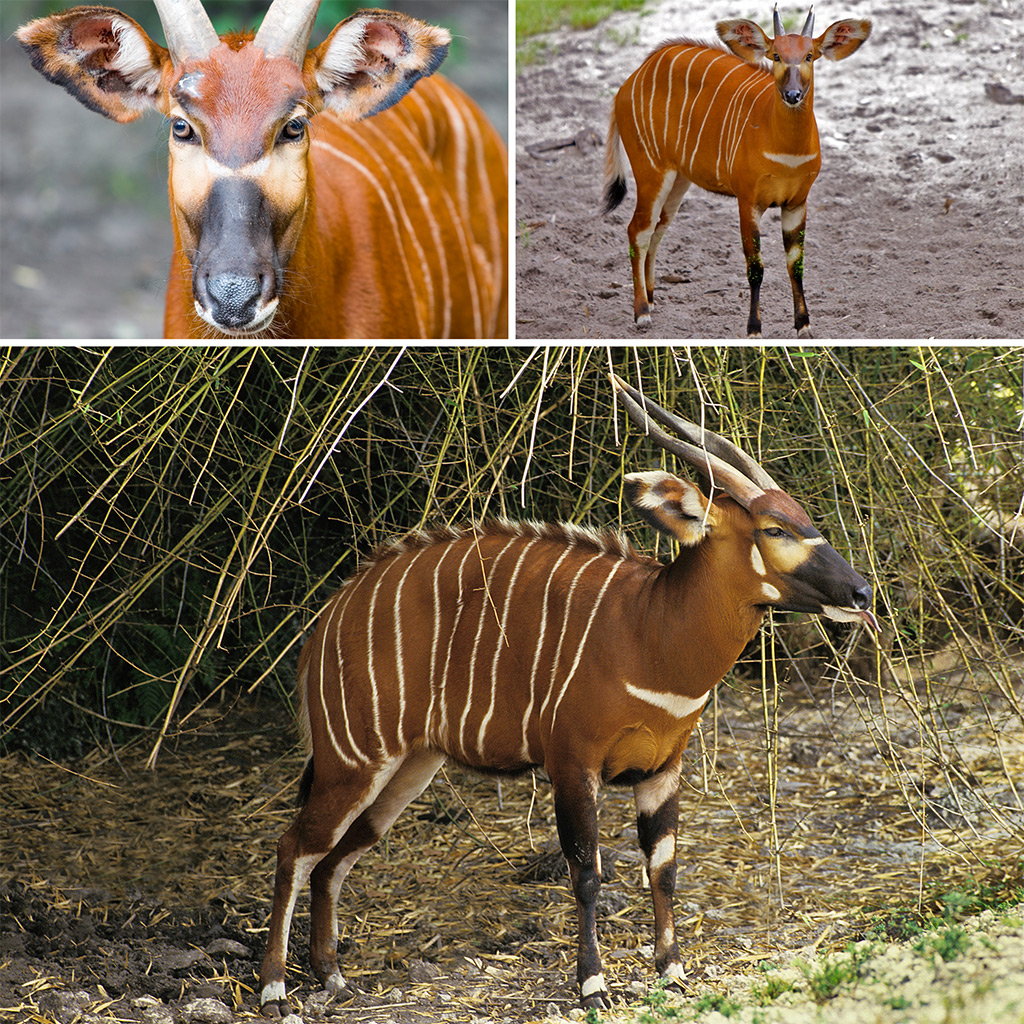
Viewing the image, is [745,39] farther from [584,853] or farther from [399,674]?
[584,853]

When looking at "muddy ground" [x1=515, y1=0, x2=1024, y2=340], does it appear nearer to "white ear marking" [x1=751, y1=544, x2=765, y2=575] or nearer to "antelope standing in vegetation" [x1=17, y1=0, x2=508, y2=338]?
"antelope standing in vegetation" [x1=17, y1=0, x2=508, y2=338]

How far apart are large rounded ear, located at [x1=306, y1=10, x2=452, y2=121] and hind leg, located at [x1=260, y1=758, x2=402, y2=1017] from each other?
1.61 meters

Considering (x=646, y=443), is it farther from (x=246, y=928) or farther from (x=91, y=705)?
(x=91, y=705)

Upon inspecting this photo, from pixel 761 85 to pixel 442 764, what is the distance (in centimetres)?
206

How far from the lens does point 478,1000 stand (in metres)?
3.15

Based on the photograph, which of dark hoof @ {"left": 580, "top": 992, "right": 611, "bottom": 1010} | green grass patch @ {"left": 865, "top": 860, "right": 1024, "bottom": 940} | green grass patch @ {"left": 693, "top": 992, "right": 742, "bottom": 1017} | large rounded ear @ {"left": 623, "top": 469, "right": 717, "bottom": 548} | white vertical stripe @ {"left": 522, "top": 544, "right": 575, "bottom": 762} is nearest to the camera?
green grass patch @ {"left": 693, "top": 992, "right": 742, "bottom": 1017}

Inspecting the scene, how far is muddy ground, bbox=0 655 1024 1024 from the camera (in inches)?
126

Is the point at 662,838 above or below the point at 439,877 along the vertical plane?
above

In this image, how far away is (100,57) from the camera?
2748 mm

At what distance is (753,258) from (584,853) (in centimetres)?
160

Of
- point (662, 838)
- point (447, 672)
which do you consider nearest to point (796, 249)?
point (447, 672)

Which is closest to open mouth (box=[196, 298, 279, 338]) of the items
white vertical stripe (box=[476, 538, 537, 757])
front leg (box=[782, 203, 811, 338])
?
white vertical stripe (box=[476, 538, 537, 757])

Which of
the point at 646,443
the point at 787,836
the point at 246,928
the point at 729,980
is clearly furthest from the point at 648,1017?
the point at 646,443

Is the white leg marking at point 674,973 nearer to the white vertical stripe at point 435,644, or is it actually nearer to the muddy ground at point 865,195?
the white vertical stripe at point 435,644
